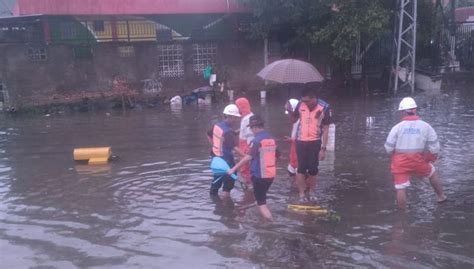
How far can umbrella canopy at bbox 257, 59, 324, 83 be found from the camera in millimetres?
9258

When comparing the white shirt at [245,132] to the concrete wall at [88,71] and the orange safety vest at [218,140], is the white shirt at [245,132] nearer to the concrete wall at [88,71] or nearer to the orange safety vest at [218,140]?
the orange safety vest at [218,140]

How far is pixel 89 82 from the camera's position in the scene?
2458 centimetres

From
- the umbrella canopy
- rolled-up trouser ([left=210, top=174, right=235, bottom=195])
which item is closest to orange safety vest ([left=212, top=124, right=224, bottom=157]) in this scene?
rolled-up trouser ([left=210, top=174, right=235, bottom=195])

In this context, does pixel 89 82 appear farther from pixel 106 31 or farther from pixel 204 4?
pixel 204 4

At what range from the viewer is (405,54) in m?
26.7

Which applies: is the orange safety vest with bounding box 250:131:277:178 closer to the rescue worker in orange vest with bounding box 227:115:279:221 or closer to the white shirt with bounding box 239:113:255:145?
the rescue worker in orange vest with bounding box 227:115:279:221

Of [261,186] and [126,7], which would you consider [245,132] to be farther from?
[126,7]

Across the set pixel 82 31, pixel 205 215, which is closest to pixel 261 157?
pixel 205 215

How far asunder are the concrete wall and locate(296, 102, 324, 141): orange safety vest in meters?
17.4

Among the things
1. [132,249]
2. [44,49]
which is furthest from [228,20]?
[132,249]

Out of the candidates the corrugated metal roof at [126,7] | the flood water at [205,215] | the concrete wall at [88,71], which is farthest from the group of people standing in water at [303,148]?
the corrugated metal roof at [126,7]

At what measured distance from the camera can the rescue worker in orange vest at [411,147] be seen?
738cm

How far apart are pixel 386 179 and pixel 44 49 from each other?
18648mm

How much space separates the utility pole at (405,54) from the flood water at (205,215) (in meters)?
10.3
